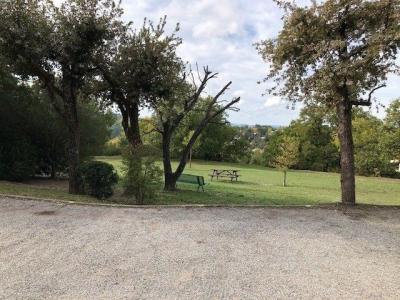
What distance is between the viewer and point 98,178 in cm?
1219

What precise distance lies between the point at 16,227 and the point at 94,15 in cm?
772

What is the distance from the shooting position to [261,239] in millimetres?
7203

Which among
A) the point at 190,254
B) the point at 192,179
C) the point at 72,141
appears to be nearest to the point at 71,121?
the point at 72,141

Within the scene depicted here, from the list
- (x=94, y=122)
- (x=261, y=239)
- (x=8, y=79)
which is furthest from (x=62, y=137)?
(x=261, y=239)

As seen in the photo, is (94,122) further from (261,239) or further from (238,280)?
(238,280)

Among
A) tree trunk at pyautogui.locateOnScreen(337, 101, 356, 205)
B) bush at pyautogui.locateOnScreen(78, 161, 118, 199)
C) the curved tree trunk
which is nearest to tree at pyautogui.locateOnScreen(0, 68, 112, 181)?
the curved tree trunk

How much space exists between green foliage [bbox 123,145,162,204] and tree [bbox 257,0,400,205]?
410cm

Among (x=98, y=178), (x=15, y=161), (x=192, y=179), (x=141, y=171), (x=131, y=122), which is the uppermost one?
(x=131, y=122)

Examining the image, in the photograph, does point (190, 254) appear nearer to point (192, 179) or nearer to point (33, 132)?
point (192, 179)

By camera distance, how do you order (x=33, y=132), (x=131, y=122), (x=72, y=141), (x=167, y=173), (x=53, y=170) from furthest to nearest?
(x=53, y=170) → (x=33, y=132) → (x=167, y=173) → (x=131, y=122) → (x=72, y=141)

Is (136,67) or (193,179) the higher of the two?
(136,67)

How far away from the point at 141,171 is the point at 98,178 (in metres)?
2.02

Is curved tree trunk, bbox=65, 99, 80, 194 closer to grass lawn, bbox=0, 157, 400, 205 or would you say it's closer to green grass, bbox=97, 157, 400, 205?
grass lawn, bbox=0, 157, 400, 205

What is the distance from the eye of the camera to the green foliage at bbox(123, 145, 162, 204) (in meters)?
10.8
